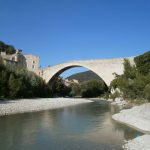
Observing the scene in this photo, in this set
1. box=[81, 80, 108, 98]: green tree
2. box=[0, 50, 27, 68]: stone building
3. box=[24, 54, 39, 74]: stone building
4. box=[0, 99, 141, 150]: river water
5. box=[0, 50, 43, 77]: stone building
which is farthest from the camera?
box=[81, 80, 108, 98]: green tree

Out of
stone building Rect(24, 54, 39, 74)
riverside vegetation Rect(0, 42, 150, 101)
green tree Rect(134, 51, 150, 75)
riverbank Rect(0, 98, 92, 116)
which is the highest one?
stone building Rect(24, 54, 39, 74)

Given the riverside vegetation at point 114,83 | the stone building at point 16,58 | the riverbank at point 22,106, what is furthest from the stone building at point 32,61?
the riverbank at point 22,106

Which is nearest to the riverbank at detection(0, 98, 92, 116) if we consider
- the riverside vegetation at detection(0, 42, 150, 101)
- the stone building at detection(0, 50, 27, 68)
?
the riverside vegetation at detection(0, 42, 150, 101)

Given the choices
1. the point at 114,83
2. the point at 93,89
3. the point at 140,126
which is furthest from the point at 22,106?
the point at 93,89

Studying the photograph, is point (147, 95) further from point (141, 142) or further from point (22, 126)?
point (141, 142)

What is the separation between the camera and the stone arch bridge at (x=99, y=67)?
57156 mm

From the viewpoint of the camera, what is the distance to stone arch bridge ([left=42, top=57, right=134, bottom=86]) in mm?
57156

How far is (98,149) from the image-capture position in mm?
13641

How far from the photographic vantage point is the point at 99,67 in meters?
61.4

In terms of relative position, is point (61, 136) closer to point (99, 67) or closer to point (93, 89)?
point (99, 67)

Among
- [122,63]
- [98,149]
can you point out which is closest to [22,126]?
[98,149]

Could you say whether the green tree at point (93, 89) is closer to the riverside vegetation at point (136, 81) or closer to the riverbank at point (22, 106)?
the riverside vegetation at point (136, 81)

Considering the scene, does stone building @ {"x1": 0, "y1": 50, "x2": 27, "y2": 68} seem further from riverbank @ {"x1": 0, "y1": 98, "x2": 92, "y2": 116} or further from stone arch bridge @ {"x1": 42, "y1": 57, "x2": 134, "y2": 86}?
riverbank @ {"x1": 0, "y1": 98, "x2": 92, "y2": 116}

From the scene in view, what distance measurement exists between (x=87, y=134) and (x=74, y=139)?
1.79 metres
